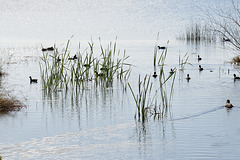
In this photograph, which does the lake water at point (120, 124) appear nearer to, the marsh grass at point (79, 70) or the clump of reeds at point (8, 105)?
the clump of reeds at point (8, 105)

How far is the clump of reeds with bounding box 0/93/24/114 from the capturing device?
11180mm

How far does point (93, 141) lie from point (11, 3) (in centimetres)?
10773

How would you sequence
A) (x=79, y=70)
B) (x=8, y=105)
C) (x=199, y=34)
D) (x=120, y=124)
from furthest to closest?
(x=199, y=34) < (x=79, y=70) < (x=8, y=105) < (x=120, y=124)


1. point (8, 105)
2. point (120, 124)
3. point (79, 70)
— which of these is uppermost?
point (79, 70)

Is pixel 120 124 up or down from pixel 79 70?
down

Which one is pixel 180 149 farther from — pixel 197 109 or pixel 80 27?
pixel 80 27

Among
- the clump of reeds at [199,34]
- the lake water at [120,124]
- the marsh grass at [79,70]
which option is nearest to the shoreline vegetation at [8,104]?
the lake water at [120,124]

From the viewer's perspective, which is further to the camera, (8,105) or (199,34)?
(199,34)

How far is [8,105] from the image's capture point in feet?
37.1

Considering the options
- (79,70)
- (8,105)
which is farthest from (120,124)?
(79,70)

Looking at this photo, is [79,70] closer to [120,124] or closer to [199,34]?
[120,124]

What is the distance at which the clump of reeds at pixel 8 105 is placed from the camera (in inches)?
440

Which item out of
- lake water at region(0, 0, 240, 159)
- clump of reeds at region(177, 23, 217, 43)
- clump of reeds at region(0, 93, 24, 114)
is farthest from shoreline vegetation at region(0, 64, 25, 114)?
clump of reeds at region(177, 23, 217, 43)

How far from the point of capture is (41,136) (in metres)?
8.80
